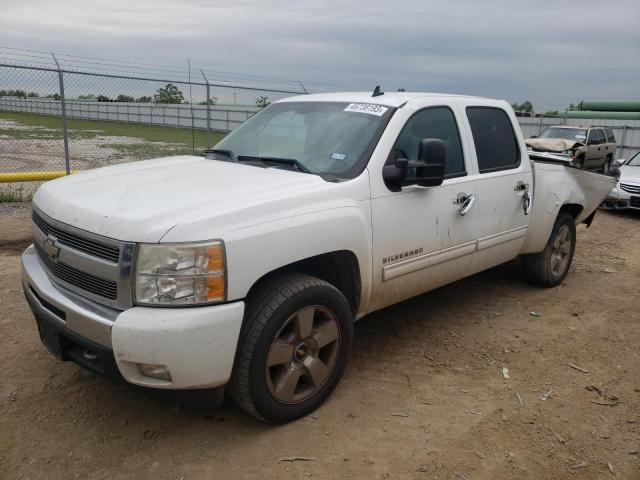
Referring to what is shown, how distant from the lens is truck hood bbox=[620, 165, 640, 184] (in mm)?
11062

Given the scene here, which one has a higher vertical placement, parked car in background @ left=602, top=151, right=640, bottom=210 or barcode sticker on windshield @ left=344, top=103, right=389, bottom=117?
barcode sticker on windshield @ left=344, top=103, right=389, bottom=117

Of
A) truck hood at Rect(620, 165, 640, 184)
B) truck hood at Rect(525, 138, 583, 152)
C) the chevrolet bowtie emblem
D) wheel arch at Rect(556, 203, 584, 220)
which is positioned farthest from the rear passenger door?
truck hood at Rect(525, 138, 583, 152)

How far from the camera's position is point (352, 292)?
347 centimetres

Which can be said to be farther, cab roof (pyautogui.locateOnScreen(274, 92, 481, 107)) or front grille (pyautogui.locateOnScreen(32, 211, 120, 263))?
cab roof (pyautogui.locateOnScreen(274, 92, 481, 107))

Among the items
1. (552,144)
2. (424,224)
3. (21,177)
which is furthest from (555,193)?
(552,144)

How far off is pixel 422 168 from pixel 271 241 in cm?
123

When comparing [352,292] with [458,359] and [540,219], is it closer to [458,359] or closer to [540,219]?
[458,359]

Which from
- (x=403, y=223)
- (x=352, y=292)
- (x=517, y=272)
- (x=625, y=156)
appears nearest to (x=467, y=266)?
(x=403, y=223)

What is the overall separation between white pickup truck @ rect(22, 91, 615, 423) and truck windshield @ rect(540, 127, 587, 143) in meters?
13.4

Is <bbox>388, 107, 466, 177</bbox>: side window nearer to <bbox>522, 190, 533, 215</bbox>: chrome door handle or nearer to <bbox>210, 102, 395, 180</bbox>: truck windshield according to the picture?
<bbox>210, 102, 395, 180</bbox>: truck windshield

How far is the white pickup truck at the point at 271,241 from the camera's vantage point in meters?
2.57

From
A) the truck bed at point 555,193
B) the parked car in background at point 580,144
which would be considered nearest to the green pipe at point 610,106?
the parked car in background at point 580,144

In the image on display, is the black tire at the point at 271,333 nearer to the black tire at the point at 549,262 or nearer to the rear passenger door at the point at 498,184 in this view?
the rear passenger door at the point at 498,184

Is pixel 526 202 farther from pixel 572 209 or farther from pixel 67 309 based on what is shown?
pixel 67 309
